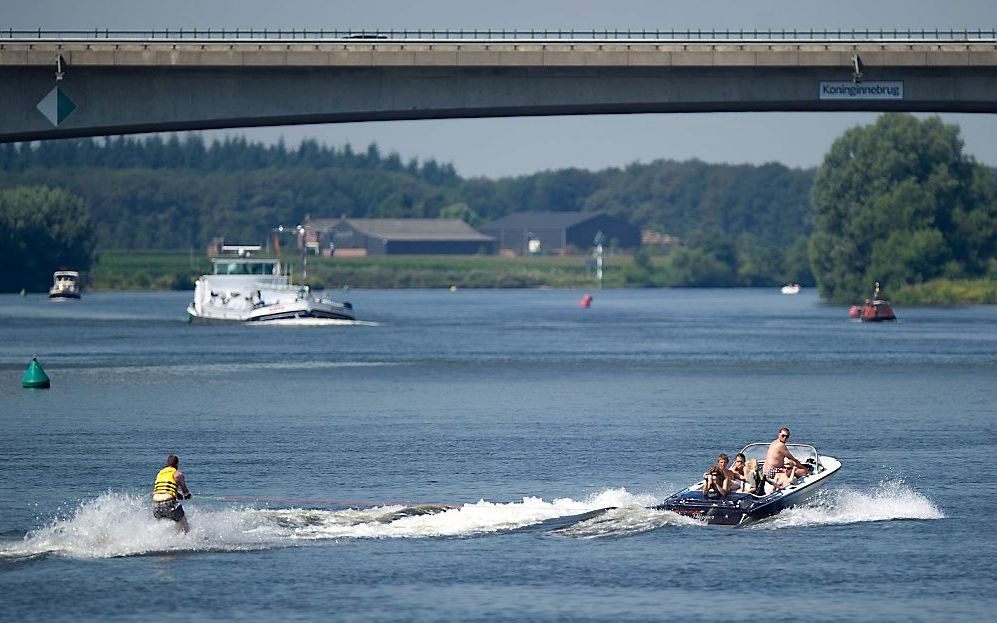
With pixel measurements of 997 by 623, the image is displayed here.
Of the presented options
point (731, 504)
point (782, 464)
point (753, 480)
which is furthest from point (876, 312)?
point (731, 504)

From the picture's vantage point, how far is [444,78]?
75.9 meters

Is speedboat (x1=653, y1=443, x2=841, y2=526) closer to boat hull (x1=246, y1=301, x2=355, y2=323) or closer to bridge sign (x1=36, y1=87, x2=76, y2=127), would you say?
bridge sign (x1=36, y1=87, x2=76, y2=127)

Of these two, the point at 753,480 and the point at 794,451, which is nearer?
the point at 753,480

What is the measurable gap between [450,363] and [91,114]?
33.3 metres

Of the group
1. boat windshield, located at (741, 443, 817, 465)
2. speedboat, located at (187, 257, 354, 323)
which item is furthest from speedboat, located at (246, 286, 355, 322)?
boat windshield, located at (741, 443, 817, 465)

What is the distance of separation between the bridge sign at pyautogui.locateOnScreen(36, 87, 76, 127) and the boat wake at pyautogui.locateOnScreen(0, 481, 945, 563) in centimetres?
3052

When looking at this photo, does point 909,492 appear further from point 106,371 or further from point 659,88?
point 106,371

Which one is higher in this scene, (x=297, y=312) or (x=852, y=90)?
(x=852, y=90)

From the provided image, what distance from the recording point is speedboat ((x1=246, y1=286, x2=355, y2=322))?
151m

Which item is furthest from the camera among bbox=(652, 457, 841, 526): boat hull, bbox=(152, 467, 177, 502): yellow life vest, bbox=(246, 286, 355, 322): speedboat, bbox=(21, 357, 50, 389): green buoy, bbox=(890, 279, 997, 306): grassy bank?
bbox=(890, 279, 997, 306): grassy bank

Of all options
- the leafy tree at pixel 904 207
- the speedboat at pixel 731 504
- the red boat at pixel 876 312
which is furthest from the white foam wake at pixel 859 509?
the leafy tree at pixel 904 207

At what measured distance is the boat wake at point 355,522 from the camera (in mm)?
39625

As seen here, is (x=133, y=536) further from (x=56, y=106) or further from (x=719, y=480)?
(x=56, y=106)

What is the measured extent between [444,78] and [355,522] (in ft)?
121
